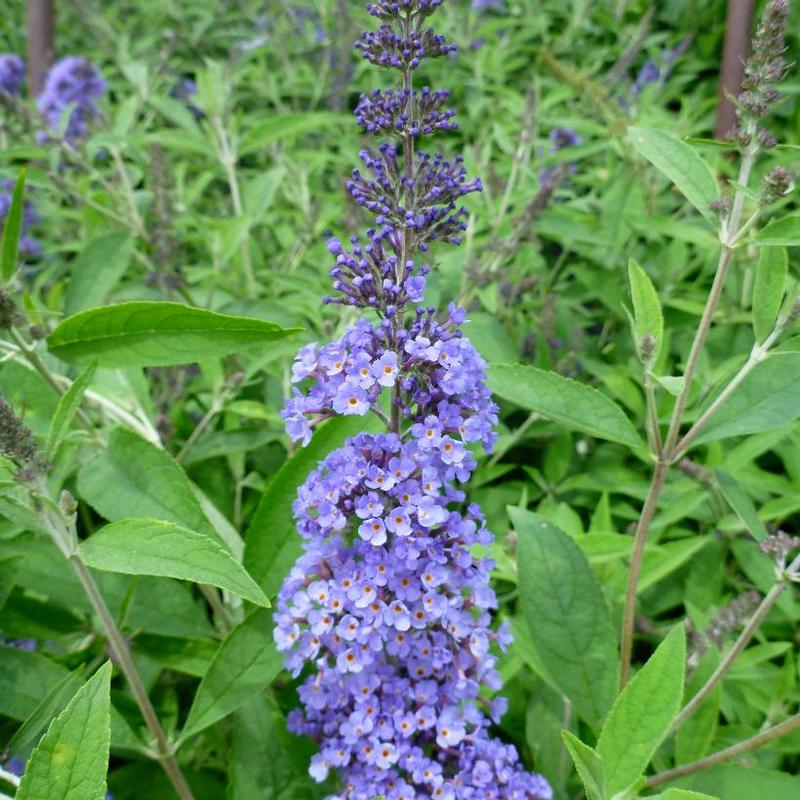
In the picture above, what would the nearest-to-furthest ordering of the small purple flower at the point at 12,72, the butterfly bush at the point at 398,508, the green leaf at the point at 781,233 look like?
the butterfly bush at the point at 398,508, the green leaf at the point at 781,233, the small purple flower at the point at 12,72

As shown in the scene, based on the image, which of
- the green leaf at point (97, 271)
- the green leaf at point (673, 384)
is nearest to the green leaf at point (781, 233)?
the green leaf at point (673, 384)

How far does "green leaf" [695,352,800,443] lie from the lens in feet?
5.74

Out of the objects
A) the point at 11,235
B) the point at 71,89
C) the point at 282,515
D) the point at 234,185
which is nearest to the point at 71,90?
the point at 71,89

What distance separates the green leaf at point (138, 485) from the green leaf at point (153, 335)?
0.23m

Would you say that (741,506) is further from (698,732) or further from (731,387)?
(698,732)

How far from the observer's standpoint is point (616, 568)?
2.27 metres

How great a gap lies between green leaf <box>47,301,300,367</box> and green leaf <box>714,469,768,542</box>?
0.93 metres

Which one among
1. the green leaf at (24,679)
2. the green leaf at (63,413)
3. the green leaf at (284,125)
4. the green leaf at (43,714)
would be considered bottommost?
the green leaf at (24,679)

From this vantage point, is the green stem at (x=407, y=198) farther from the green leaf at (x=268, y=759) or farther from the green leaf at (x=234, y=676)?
the green leaf at (x=268, y=759)

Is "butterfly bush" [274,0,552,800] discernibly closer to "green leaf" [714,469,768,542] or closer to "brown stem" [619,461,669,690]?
"brown stem" [619,461,669,690]

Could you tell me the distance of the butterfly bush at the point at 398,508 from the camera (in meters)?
1.48

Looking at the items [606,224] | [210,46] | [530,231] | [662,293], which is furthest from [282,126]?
[210,46]

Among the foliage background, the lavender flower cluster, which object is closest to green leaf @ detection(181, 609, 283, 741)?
the foliage background

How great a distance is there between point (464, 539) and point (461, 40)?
3.90 m
